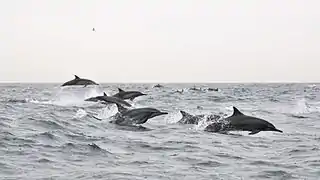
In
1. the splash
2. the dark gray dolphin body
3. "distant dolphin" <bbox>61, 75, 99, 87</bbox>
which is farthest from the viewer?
the splash

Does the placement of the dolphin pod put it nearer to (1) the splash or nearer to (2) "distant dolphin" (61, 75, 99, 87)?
(2) "distant dolphin" (61, 75, 99, 87)

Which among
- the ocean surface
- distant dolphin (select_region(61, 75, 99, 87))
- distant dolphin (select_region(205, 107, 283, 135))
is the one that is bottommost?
the ocean surface

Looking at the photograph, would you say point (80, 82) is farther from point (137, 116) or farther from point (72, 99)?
point (72, 99)

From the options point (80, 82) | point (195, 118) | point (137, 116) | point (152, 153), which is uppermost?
point (80, 82)

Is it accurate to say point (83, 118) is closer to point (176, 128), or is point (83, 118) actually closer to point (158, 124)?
point (158, 124)

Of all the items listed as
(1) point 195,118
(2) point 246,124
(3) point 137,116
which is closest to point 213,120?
(1) point 195,118

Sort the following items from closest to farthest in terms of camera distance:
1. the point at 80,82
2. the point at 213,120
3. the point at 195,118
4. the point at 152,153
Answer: the point at 152,153 → the point at 213,120 → the point at 195,118 → the point at 80,82

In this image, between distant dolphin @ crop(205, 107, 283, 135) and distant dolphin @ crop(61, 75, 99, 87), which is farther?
distant dolphin @ crop(61, 75, 99, 87)

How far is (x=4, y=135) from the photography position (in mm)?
13250

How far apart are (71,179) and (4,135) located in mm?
5725


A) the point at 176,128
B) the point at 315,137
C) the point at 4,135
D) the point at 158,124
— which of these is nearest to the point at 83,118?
the point at 158,124

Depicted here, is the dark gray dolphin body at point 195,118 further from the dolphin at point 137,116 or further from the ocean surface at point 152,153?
the dolphin at point 137,116

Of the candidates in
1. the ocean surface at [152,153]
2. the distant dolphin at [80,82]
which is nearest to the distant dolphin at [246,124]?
the ocean surface at [152,153]

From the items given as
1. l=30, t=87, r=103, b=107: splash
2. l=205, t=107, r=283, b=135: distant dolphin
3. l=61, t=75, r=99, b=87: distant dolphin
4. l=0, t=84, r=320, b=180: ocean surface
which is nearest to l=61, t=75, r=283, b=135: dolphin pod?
l=205, t=107, r=283, b=135: distant dolphin
